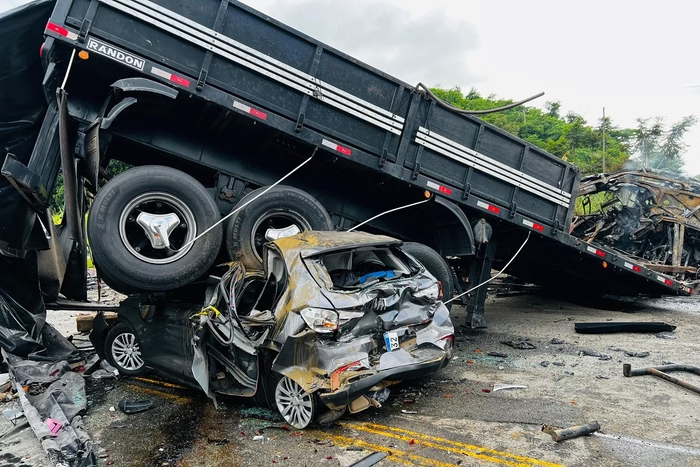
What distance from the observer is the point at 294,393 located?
12.0ft

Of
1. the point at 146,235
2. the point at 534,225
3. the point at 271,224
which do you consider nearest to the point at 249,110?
the point at 271,224

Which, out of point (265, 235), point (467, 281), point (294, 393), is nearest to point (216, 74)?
point (265, 235)

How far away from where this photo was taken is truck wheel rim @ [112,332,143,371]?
507 centimetres

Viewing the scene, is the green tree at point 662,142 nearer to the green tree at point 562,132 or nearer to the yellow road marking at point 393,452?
the green tree at point 562,132

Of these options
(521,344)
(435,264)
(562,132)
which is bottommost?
(521,344)

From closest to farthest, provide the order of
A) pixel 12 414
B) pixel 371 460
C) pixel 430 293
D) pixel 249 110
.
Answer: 1. pixel 371 460
2. pixel 12 414
3. pixel 430 293
4. pixel 249 110

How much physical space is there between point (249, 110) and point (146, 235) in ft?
5.13

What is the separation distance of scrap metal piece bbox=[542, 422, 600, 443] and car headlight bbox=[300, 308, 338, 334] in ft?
5.42

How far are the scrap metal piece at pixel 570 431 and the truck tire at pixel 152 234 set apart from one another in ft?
10.8

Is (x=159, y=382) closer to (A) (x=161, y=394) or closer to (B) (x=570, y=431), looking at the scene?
(A) (x=161, y=394)

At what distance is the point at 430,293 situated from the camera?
166 inches

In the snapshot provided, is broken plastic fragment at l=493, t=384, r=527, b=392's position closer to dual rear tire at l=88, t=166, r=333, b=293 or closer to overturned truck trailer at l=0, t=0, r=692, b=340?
overturned truck trailer at l=0, t=0, r=692, b=340

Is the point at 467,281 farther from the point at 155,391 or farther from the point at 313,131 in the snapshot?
the point at 155,391

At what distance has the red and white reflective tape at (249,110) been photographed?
15.3 feet
